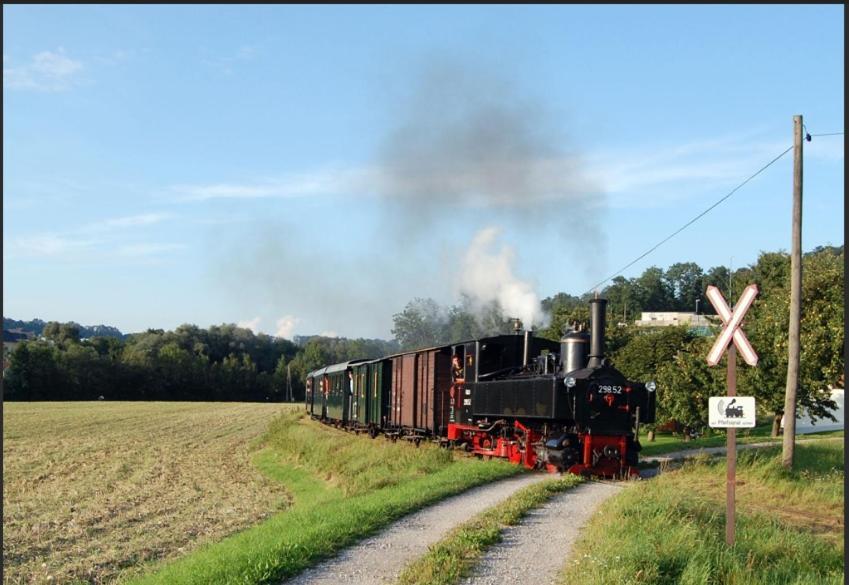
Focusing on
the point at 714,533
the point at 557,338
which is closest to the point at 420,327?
the point at 557,338

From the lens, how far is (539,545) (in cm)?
1145

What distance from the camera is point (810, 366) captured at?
31172 mm

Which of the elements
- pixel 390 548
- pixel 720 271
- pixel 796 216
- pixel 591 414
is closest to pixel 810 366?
pixel 796 216

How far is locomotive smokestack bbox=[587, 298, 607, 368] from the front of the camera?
1900 centimetres

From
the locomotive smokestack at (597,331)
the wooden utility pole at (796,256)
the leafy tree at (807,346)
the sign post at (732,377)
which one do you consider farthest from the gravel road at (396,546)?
the leafy tree at (807,346)

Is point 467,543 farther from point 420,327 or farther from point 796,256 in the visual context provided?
point 420,327

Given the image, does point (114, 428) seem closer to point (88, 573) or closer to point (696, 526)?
point (88, 573)

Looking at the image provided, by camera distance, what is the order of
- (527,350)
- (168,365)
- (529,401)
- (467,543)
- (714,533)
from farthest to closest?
(168,365)
(527,350)
(529,401)
(714,533)
(467,543)

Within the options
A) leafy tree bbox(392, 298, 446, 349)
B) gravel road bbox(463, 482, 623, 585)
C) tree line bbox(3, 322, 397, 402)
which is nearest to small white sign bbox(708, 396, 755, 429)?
gravel road bbox(463, 482, 623, 585)

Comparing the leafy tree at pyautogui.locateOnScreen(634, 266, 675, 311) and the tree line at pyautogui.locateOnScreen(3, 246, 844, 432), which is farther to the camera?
the leafy tree at pyautogui.locateOnScreen(634, 266, 675, 311)

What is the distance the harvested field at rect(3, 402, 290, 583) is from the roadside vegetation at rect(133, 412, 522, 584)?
47.5 inches

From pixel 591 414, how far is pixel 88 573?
10.2m

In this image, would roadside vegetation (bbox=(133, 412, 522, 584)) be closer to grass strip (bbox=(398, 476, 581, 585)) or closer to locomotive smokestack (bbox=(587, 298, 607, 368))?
grass strip (bbox=(398, 476, 581, 585))

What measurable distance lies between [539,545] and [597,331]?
8.49 meters
